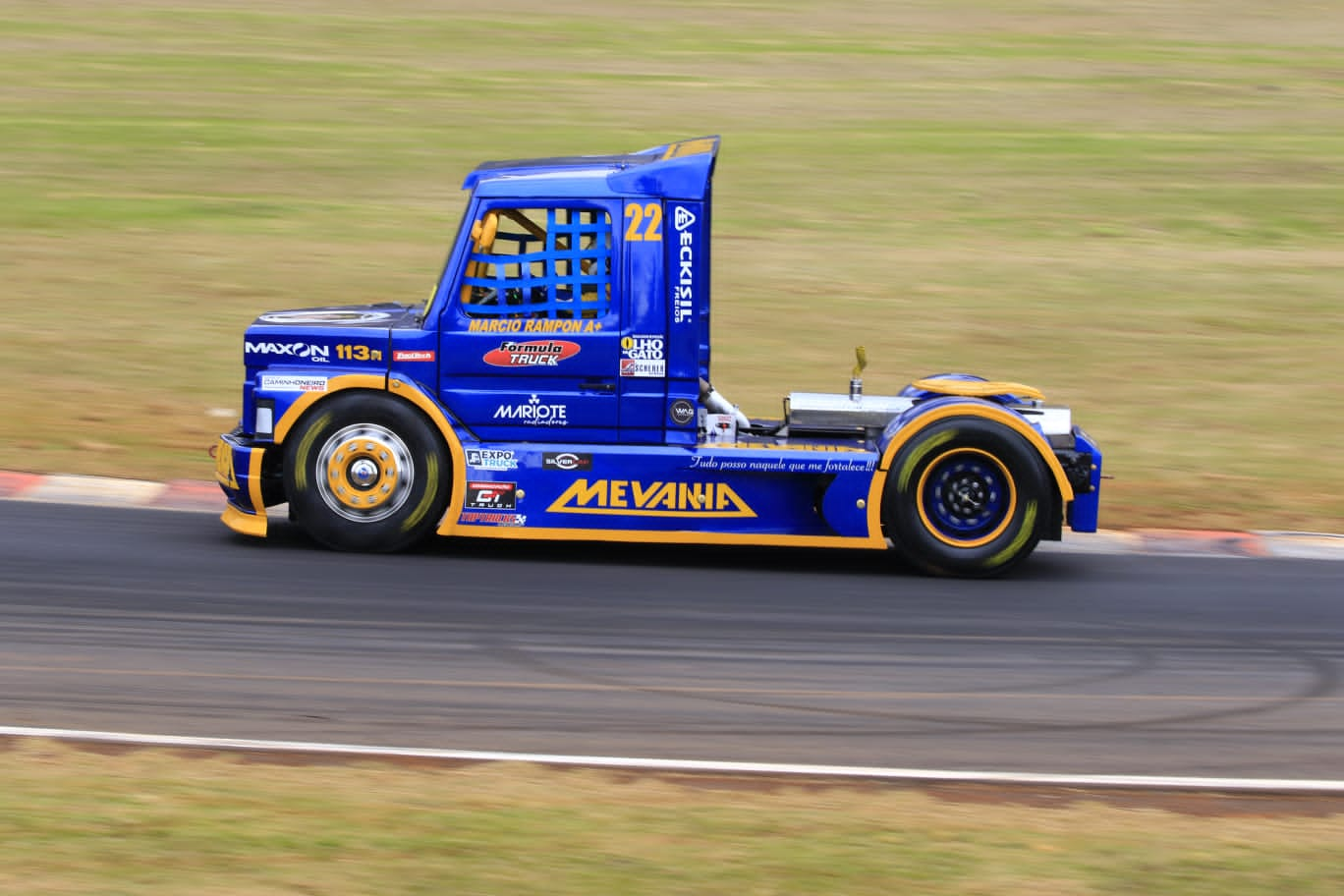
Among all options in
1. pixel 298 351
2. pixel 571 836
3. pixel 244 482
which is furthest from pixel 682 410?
pixel 571 836

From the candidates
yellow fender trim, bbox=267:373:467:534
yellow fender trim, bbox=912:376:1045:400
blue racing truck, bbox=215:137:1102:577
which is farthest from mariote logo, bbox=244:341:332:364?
yellow fender trim, bbox=912:376:1045:400

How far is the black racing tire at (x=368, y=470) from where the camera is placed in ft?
33.0

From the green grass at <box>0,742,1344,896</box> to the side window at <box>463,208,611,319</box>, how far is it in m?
3.92

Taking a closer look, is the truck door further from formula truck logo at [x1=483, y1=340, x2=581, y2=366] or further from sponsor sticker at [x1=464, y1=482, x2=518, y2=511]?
sponsor sticker at [x1=464, y1=482, x2=518, y2=511]

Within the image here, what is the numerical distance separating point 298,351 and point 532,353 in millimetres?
1313

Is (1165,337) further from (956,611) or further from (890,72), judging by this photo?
(890,72)

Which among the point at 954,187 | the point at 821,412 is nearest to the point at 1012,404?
the point at 821,412

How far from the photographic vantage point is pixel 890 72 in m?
30.5

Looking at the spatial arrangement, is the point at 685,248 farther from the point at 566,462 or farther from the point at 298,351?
the point at 298,351

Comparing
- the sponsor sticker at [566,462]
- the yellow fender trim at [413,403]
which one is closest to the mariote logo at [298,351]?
the yellow fender trim at [413,403]

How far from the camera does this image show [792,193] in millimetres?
22859

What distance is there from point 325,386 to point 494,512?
3.87 ft

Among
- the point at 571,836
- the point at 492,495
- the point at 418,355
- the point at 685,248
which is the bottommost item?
the point at 571,836

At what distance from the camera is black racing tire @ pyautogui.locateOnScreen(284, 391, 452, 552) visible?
10.0m
